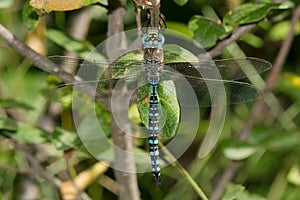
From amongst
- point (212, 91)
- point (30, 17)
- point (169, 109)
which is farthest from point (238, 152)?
point (30, 17)

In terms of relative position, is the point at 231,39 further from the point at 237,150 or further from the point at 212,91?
the point at 237,150

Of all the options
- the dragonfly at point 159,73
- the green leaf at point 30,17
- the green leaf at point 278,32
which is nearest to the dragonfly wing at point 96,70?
the dragonfly at point 159,73

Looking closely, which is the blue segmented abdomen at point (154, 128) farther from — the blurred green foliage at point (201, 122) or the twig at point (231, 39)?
the blurred green foliage at point (201, 122)

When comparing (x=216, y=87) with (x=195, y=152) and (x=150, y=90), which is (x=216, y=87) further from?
(x=195, y=152)

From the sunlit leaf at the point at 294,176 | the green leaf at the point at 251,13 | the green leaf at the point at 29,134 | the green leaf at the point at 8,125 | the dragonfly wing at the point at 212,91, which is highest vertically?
the green leaf at the point at 251,13

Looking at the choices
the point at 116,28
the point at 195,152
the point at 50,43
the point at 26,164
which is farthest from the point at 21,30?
the point at 116,28

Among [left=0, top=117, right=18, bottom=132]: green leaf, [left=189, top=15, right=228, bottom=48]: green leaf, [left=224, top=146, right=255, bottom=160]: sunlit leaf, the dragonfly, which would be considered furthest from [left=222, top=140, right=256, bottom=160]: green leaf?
[left=0, top=117, right=18, bottom=132]: green leaf
